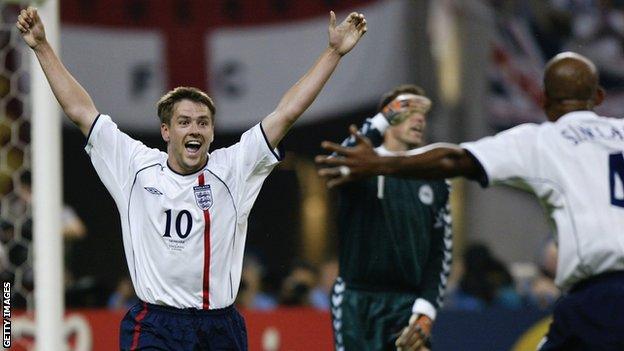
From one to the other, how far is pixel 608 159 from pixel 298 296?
5875 millimetres

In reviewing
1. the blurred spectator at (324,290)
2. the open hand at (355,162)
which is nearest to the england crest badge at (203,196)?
the open hand at (355,162)

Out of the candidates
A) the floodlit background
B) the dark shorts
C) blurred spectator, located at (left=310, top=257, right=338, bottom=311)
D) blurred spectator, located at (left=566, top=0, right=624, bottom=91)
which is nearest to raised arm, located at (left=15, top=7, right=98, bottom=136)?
the dark shorts

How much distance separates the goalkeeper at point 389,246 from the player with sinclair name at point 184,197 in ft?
4.28

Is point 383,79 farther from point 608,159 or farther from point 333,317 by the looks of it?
point 608,159

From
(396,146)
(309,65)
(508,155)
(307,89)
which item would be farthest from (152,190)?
(309,65)

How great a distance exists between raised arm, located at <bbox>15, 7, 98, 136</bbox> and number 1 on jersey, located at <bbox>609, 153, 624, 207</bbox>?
226cm

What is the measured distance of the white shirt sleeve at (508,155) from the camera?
4812 mm

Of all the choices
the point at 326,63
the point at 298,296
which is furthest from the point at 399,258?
the point at 298,296

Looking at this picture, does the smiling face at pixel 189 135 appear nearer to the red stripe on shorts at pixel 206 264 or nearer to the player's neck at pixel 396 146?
the red stripe on shorts at pixel 206 264

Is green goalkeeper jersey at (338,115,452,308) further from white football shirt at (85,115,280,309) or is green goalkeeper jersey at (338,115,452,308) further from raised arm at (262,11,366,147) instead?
white football shirt at (85,115,280,309)

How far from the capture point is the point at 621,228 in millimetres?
4812

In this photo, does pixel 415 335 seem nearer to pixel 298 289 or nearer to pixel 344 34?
pixel 344 34

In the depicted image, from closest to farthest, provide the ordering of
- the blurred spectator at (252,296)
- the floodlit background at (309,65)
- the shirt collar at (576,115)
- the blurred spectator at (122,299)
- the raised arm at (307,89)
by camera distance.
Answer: the shirt collar at (576,115)
the raised arm at (307,89)
the blurred spectator at (122,299)
the blurred spectator at (252,296)
the floodlit background at (309,65)

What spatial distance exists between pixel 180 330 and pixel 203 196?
57 centimetres
